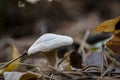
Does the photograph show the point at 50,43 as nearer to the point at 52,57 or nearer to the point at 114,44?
the point at 52,57

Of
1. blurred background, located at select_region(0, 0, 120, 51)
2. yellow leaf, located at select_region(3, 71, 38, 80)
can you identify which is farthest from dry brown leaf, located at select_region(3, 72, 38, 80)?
blurred background, located at select_region(0, 0, 120, 51)

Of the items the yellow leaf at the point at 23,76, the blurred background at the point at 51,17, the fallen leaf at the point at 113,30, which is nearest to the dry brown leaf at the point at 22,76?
the yellow leaf at the point at 23,76

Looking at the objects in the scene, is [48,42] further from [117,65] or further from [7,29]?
[7,29]

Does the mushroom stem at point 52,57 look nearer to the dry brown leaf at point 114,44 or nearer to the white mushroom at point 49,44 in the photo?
the white mushroom at point 49,44

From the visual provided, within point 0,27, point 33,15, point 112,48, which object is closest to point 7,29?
point 0,27

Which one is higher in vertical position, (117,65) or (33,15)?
(33,15)

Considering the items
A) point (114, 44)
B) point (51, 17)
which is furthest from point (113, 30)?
point (51, 17)
